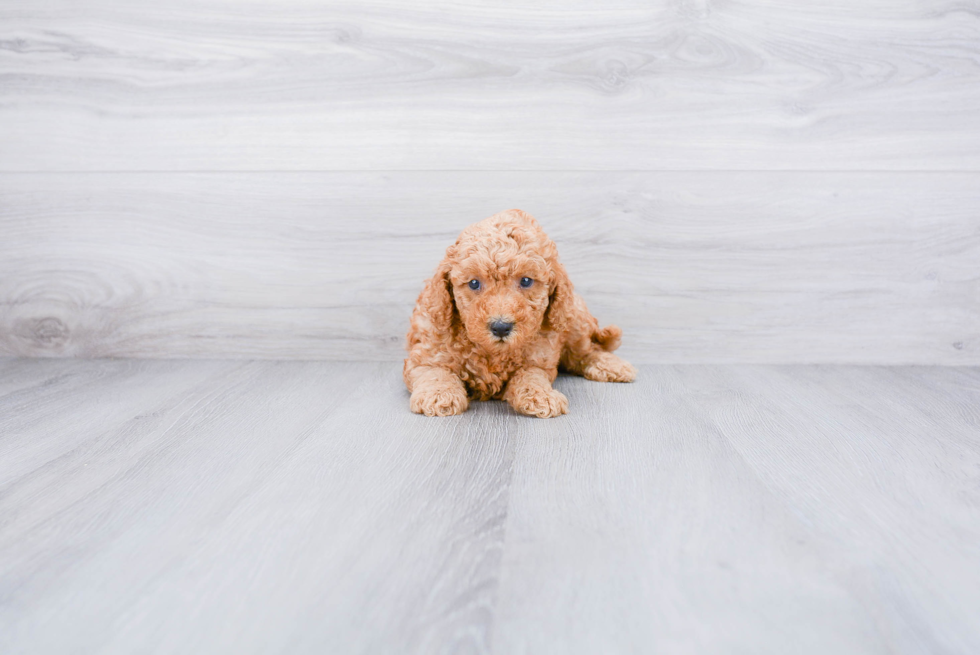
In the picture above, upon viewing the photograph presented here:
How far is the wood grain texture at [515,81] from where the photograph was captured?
166 cm

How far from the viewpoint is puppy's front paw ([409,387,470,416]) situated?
1305mm

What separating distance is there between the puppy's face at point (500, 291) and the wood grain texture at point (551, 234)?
0.45 metres

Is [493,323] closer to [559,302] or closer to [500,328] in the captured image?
[500,328]

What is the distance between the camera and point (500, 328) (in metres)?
1.25

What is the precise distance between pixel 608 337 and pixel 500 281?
1.63 feet

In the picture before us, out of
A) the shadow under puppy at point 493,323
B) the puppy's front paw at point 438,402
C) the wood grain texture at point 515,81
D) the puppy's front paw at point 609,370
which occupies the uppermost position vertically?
the wood grain texture at point 515,81

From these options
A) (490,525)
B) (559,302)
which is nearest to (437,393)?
(559,302)

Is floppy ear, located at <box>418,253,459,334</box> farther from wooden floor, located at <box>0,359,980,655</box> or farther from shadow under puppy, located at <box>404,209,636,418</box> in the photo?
wooden floor, located at <box>0,359,980,655</box>

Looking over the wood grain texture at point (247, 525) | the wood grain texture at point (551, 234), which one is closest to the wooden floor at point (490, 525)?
the wood grain texture at point (247, 525)

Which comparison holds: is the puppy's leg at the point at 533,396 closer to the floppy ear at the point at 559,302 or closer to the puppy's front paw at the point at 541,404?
the puppy's front paw at the point at 541,404

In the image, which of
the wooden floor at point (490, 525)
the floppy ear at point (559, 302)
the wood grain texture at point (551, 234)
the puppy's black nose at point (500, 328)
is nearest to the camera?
the wooden floor at point (490, 525)

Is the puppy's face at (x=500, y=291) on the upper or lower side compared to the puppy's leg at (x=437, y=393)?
upper

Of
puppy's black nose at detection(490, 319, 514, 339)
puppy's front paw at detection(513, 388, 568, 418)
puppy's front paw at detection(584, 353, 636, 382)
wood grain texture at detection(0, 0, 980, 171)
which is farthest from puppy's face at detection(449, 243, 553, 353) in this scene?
wood grain texture at detection(0, 0, 980, 171)

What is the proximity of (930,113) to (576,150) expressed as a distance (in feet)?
3.16
